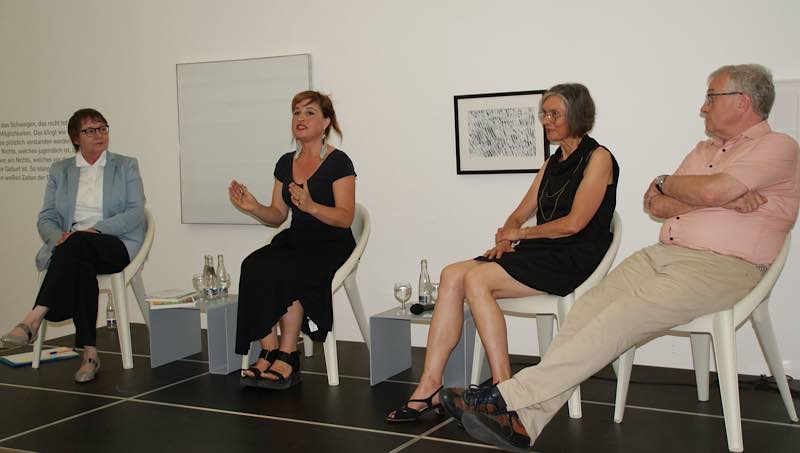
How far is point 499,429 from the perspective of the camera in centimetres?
320

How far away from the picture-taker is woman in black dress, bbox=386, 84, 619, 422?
12.2 ft

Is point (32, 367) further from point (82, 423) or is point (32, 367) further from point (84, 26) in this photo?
point (84, 26)

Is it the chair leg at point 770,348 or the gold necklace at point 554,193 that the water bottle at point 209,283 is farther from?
the chair leg at point 770,348

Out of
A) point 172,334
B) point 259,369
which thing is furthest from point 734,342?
point 172,334

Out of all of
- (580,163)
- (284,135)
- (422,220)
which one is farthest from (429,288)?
(284,135)

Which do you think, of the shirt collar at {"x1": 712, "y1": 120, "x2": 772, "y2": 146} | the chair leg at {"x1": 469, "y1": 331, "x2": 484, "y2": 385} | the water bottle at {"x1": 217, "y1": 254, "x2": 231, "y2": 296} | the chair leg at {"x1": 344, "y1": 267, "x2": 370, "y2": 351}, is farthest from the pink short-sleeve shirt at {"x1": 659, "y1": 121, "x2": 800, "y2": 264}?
the water bottle at {"x1": 217, "y1": 254, "x2": 231, "y2": 296}

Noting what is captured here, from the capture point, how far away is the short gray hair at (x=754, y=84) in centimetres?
343

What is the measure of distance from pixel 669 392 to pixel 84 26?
178 inches

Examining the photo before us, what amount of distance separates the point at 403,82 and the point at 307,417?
2127 millimetres

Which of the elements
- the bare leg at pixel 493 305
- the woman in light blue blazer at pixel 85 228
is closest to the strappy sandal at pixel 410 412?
the bare leg at pixel 493 305

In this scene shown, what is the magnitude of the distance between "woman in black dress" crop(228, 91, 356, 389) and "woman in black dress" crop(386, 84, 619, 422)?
2.69ft

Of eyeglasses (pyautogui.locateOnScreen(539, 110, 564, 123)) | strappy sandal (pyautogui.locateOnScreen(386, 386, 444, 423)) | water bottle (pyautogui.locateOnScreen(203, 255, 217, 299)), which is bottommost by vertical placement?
strappy sandal (pyautogui.locateOnScreen(386, 386, 444, 423))

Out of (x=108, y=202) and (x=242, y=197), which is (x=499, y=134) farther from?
(x=108, y=202)

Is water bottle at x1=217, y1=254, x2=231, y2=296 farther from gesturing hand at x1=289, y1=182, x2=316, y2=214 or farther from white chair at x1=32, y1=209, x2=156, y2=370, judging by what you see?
gesturing hand at x1=289, y1=182, x2=316, y2=214
